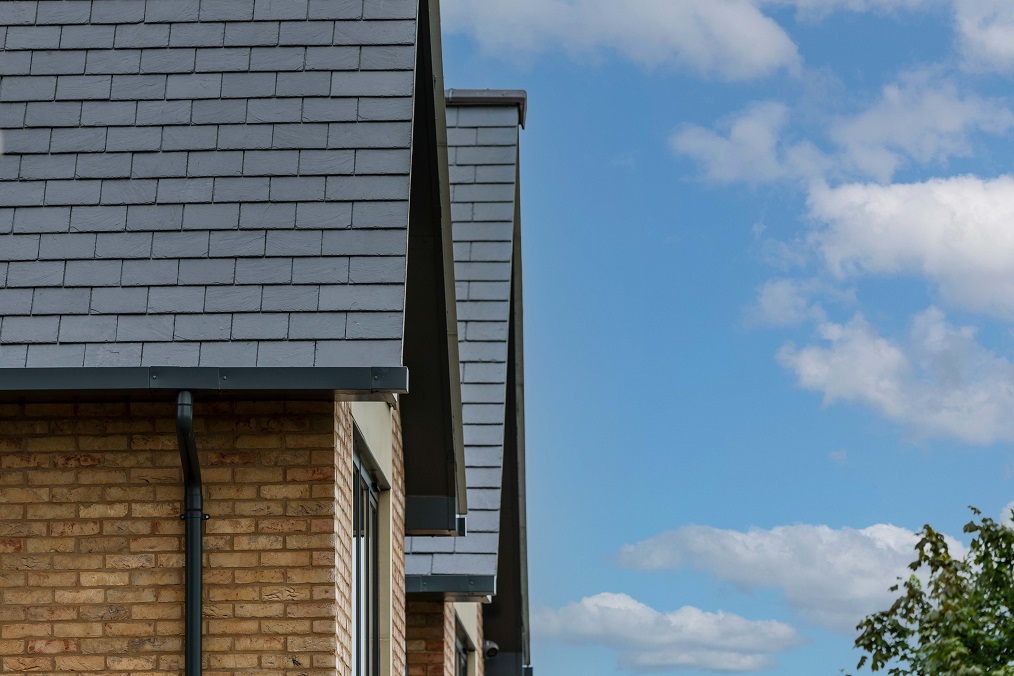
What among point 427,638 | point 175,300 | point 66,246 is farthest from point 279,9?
point 427,638

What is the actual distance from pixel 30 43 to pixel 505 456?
8.90 meters

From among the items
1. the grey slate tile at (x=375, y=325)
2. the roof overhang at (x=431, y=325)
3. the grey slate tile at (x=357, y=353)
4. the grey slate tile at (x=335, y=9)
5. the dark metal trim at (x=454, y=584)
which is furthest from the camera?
the dark metal trim at (x=454, y=584)

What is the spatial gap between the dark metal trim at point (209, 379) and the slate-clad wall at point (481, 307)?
538 centimetres

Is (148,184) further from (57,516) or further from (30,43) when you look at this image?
(57,516)

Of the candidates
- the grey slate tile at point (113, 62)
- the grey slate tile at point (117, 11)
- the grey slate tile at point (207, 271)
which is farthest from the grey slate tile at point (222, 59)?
the grey slate tile at point (207, 271)

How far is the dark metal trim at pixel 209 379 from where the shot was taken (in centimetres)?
698

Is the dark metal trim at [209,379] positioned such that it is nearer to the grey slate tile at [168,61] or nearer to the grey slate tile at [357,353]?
the grey slate tile at [357,353]

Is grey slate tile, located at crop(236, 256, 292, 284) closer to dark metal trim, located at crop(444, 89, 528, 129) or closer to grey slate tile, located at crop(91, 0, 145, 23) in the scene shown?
grey slate tile, located at crop(91, 0, 145, 23)

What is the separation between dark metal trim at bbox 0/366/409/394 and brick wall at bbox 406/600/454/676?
5.96 m

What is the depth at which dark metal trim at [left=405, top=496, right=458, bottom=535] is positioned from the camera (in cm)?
1124

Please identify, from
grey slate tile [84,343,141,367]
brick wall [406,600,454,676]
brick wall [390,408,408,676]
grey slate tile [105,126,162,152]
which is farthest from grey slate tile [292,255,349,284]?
brick wall [406,600,454,676]

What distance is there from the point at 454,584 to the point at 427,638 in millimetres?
737

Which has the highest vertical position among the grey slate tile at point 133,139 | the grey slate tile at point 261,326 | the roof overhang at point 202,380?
the grey slate tile at point 133,139

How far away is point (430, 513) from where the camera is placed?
37.0ft
